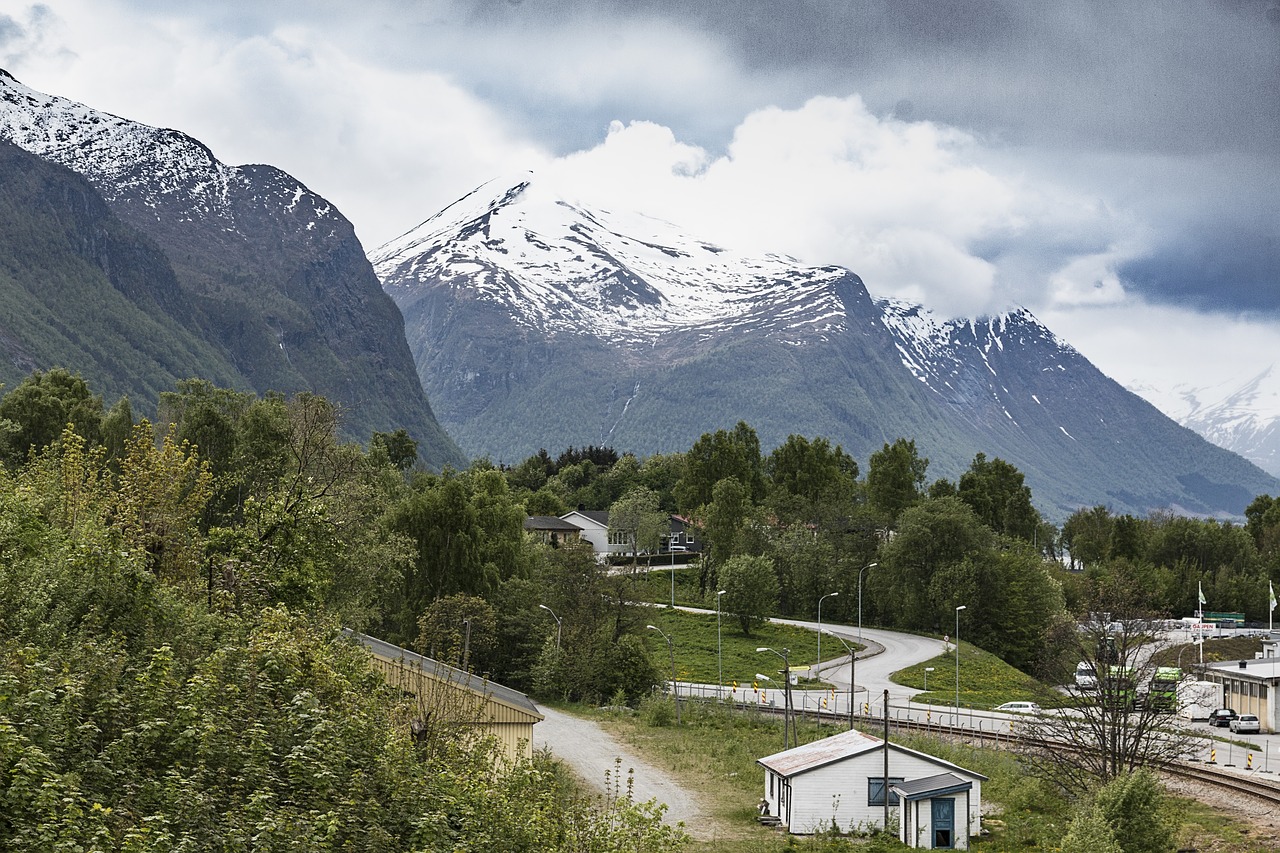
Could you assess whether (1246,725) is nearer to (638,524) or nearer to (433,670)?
(433,670)

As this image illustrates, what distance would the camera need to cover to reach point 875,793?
4344 centimetres

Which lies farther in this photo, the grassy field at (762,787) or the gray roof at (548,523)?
the gray roof at (548,523)

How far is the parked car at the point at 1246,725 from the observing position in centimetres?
7625

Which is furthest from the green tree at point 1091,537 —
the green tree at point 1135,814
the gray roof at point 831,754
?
the green tree at point 1135,814

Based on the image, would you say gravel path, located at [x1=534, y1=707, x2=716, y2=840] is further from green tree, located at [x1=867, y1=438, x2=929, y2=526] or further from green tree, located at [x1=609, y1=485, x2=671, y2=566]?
green tree, located at [x1=867, y1=438, x2=929, y2=526]

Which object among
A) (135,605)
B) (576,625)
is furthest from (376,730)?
(576,625)

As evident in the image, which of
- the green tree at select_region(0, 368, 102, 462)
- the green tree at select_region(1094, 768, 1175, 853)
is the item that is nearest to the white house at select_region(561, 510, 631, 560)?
the green tree at select_region(0, 368, 102, 462)

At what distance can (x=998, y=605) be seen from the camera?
107m

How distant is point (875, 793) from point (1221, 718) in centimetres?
4699

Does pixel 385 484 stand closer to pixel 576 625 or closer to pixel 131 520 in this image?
pixel 576 625

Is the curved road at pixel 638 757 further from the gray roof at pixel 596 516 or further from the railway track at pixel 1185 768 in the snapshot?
the gray roof at pixel 596 516

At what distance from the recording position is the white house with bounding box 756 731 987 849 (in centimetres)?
4212

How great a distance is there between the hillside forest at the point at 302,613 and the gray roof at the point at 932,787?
1187 cm

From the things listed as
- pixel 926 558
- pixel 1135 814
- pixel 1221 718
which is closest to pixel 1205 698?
pixel 1221 718
